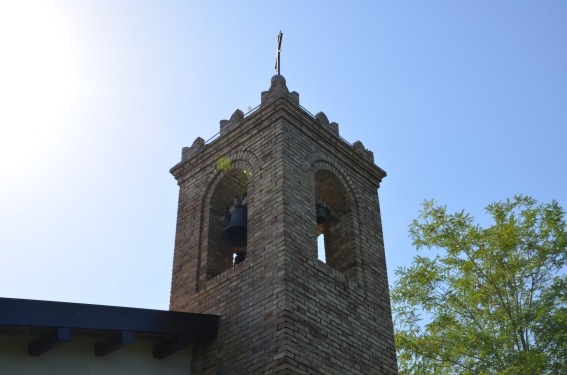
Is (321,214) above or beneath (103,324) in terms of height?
above

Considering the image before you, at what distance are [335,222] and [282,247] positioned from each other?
2195 millimetres

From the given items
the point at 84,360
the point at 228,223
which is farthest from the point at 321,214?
the point at 84,360

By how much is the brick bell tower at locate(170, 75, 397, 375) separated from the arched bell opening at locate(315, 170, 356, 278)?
18 mm

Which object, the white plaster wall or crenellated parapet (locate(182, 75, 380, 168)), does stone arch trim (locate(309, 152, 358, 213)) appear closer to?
crenellated parapet (locate(182, 75, 380, 168))

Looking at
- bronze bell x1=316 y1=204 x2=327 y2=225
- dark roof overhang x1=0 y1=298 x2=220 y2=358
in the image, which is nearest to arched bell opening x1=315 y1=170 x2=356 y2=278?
bronze bell x1=316 y1=204 x2=327 y2=225

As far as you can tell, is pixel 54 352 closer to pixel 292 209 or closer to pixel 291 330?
pixel 291 330

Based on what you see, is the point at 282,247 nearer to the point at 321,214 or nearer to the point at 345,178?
the point at 321,214

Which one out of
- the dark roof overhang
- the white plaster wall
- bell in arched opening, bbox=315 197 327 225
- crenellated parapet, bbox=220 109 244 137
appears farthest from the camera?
crenellated parapet, bbox=220 109 244 137

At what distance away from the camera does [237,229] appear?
1071 centimetres

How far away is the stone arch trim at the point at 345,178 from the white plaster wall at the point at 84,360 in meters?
2.97

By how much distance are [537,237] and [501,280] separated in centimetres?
110

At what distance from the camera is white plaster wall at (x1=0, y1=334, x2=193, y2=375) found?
26.2 feet

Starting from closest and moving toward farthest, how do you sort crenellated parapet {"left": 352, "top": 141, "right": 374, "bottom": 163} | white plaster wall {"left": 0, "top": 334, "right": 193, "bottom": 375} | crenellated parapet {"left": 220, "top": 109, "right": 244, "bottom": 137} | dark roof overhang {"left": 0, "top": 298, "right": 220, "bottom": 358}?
1. dark roof overhang {"left": 0, "top": 298, "right": 220, "bottom": 358}
2. white plaster wall {"left": 0, "top": 334, "right": 193, "bottom": 375}
3. crenellated parapet {"left": 220, "top": 109, "right": 244, "bottom": 137}
4. crenellated parapet {"left": 352, "top": 141, "right": 374, "bottom": 163}

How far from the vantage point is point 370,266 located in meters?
10.7
